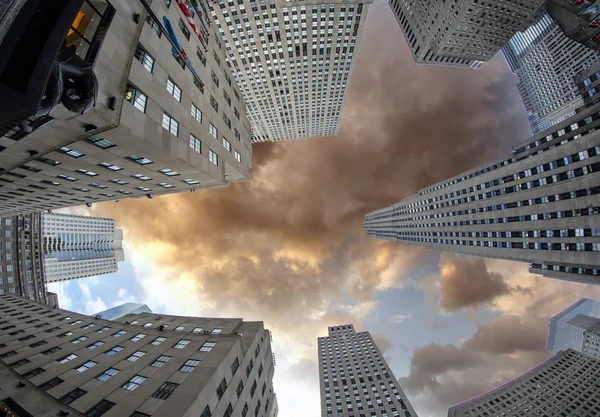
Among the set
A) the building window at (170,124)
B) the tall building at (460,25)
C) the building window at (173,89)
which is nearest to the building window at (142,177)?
the building window at (170,124)

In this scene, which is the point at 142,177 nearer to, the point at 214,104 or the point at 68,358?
the point at 214,104

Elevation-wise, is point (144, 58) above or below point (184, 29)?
below

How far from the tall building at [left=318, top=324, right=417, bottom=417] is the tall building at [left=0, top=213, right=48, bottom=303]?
136 m

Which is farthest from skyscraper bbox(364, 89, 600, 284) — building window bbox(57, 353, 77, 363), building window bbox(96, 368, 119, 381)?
building window bbox(57, 353, 77, 363)

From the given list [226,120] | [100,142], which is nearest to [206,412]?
[100,142]

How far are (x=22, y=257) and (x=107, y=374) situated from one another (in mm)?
113897

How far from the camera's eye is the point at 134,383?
83.7ft

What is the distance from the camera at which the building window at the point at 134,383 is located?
2475 centimetres

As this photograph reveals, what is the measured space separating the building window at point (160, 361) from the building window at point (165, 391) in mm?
→ 4145

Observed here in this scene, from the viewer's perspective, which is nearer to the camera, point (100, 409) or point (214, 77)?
Answer: point (100, 409)

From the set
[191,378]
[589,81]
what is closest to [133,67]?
[191,378]

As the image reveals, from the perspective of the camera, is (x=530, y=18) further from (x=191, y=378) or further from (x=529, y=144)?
(x=191, y=378)

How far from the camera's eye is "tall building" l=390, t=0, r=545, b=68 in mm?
129000

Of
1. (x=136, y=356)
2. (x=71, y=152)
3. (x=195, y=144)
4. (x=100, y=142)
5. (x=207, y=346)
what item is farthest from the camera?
(x=207, y=346)
